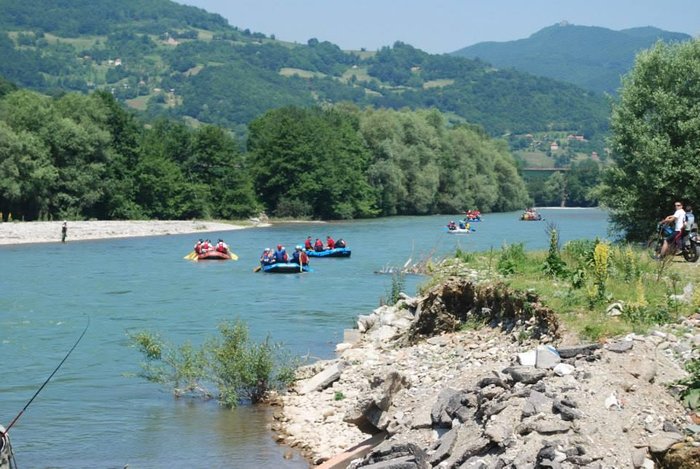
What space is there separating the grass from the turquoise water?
4.92m

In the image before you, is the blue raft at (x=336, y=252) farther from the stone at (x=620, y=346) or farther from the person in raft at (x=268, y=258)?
the stone at (x=620, y=346)

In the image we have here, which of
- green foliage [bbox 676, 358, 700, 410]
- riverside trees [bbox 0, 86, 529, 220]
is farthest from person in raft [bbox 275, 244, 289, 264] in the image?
green foliage [bbox 676, 358, 700, 410]

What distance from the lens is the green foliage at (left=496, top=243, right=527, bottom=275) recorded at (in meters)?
21.0

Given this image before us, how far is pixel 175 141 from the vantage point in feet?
323

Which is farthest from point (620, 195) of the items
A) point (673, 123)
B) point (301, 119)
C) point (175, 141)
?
point (301, 119)

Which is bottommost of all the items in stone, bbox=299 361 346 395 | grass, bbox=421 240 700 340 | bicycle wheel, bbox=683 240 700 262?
stone, bbox=299 361 346 395

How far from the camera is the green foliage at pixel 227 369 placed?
1992cm

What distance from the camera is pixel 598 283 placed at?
17688 millimetres

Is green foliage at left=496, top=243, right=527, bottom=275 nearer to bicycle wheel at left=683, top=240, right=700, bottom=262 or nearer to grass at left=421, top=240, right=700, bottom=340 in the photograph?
grass at left=421, top=240, right=700, bottom=340

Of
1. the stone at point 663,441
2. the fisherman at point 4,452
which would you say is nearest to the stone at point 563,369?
the stone at point 663,441

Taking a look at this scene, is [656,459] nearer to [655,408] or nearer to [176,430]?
[655,408]

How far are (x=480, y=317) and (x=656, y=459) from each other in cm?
838

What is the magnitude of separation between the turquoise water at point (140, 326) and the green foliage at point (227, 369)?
0.40m

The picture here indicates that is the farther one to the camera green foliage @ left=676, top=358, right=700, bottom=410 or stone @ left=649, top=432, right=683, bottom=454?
green foliage @ left=676, top=358, right=700, bottom=410
